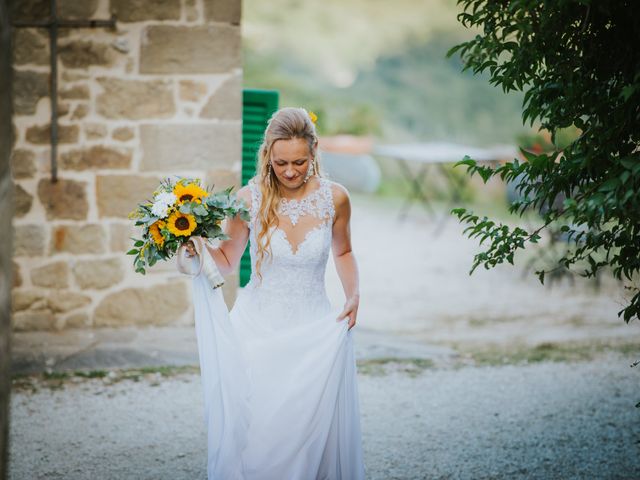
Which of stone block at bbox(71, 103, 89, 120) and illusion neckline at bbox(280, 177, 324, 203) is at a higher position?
stone block at bbox(71, 103, 89, 120)

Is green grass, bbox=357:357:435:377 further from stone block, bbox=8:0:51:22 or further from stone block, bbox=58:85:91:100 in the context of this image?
stone block, bbox=8:0:51:22

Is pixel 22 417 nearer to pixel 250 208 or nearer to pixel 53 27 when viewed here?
pixel 250 208

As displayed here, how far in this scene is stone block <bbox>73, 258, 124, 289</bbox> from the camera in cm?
607

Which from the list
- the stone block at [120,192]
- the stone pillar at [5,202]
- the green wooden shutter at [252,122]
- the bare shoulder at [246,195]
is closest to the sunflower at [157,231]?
the bare shoulder at [246,195]

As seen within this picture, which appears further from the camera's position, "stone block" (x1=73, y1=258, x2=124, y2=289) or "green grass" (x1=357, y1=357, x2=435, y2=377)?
"stone block" (x1=73, y1=258, x2=124, y2=289)

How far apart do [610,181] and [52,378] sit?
399cm

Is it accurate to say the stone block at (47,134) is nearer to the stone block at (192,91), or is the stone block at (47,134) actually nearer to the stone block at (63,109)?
the stone block at (63,109)

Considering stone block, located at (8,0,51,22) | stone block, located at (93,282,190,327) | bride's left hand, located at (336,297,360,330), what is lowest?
stone block, located at (93,282,190,327)

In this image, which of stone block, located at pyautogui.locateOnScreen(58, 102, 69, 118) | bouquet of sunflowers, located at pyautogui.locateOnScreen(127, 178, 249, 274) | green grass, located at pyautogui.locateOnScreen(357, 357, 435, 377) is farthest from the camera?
stone block, located at pyautogui.locateOnScreen(58, 102, 69, 118)

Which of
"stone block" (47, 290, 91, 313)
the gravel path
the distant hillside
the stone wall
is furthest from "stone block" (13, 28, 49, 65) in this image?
the distant hillside

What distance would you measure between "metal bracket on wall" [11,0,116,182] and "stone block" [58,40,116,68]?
2.9 inches

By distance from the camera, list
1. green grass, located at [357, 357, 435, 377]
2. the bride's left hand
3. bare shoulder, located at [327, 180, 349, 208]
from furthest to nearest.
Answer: green grass, located at [357, 357, 435, 377] → bare shoulder, located at [327, 180, 349, 208] → the bride's left hand

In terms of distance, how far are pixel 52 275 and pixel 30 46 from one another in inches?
67.5

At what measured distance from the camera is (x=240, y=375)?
3.30 m
